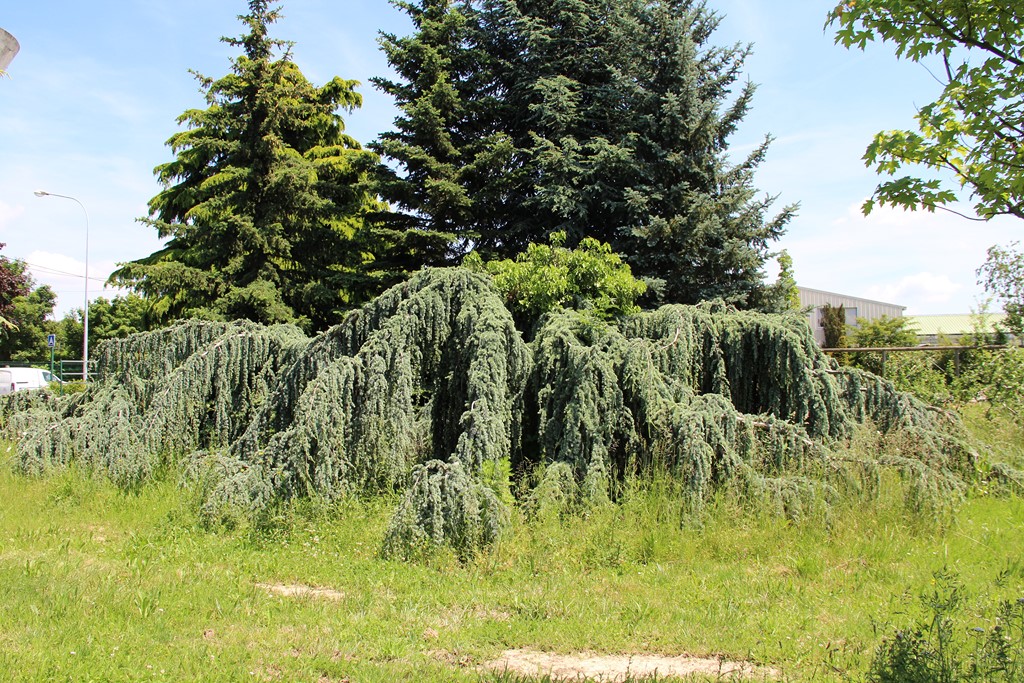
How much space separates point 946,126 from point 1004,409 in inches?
302

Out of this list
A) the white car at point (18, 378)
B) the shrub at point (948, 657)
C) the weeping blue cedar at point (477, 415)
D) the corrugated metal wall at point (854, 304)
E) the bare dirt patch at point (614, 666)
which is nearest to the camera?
the shrub at point (948, 657)

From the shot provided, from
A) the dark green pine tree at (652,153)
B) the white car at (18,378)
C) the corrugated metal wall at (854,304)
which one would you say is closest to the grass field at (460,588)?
the dark green pine tree at (652,153)

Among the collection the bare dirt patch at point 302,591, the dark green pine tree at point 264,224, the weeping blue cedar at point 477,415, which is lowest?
the bare dirt patch at point 302,591

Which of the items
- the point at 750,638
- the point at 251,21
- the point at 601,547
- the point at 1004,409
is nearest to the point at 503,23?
the point at 251,21

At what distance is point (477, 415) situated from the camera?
21.1 feet

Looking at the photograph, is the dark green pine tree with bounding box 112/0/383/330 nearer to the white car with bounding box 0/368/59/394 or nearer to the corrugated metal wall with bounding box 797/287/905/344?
the white car with bounding box 0/368/59/394

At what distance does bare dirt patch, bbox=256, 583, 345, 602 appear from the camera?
499cm

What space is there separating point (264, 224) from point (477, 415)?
1017 centimetres

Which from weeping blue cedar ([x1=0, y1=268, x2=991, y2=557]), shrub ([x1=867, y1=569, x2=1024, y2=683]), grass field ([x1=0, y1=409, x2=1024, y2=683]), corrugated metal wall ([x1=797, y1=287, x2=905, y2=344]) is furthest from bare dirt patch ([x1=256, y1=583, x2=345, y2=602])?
corrugated metal wall ([x1=797, y1=287, x2=905, y2=344])

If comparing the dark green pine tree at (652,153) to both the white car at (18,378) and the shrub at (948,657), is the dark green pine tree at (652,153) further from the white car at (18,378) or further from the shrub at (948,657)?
the white car at (18,378)

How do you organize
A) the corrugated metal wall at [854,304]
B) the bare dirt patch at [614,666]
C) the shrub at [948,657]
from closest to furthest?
1. the shrub at [948,657]
2. the bare dirt patch at [614,666]
3. the corrugated metal wall at [854,304]

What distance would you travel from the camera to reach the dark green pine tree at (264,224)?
14391mm

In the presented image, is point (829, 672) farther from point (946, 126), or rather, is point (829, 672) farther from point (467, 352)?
point (467, 352)

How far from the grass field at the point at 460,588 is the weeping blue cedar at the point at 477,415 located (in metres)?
0.31
